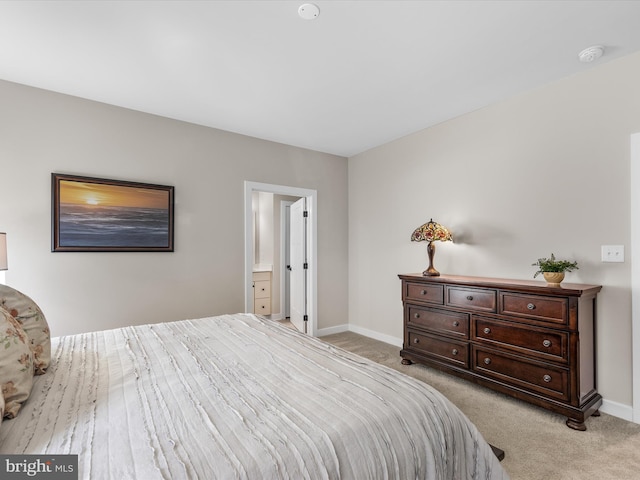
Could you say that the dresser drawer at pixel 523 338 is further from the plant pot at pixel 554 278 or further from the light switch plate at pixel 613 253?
the light switch plate at pixel 613 253

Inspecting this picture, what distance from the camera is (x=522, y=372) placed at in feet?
7.97

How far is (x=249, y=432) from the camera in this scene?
91 centimetres

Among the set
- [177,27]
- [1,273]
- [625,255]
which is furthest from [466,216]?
[1,273]

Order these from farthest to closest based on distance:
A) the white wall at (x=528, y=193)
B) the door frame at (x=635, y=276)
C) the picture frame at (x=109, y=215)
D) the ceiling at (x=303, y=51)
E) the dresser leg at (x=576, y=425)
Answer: the picture frame at (x=109, y=215), the white wall at (x=528, y=193), the door frame at (x=635, y=276), the dresser leg at (x=576, y=425), the ceiling at (x=303, y=51)

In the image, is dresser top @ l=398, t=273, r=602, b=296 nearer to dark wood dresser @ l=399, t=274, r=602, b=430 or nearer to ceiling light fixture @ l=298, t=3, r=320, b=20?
dark wood dresser @ l=399, t=274, r=602, b=430

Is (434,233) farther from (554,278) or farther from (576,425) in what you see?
(576,425)

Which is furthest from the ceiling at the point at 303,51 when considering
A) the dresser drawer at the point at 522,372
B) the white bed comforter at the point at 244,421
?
the dresser drawer at the point at 522,372

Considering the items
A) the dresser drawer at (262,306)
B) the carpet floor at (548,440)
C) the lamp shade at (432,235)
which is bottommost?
the carpet floor at (548,440)

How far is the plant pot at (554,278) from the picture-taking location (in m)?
2.34

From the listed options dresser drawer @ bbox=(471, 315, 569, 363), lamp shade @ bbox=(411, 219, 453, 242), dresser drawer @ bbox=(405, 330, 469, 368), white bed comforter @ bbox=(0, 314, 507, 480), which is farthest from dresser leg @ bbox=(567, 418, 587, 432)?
lamp shade @ bbox=(411, 219, 453, 242)

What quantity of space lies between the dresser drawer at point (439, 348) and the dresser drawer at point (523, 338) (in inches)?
8.0

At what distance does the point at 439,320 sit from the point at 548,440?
118 cm

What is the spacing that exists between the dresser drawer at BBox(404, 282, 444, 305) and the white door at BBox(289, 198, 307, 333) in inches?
64.7

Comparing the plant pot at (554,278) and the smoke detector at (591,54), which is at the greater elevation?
the smoke detector at (591,54)
